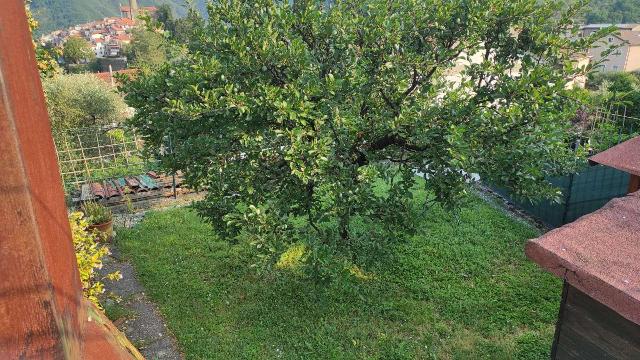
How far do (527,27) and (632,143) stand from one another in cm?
186

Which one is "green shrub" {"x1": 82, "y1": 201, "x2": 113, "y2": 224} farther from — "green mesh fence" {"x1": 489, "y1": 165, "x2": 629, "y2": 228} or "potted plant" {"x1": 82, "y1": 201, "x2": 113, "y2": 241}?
"green mesh fence" {"x1": 489, "y1": 165, "x2": 629, "y2": 228}

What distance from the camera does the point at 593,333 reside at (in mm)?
2977

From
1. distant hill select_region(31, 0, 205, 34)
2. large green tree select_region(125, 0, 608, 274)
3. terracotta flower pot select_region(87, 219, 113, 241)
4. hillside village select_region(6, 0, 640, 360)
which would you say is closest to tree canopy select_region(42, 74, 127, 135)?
terracotta flower pot select_region(87, 219, 113, 241)

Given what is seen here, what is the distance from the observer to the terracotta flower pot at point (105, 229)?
8430 millimetres

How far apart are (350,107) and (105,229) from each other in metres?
6.11

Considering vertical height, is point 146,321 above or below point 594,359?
below

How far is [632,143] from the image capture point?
5148mm

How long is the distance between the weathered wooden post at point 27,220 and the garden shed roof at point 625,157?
526 centimetres

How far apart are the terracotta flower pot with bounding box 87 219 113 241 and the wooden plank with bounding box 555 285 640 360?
25.5 ft

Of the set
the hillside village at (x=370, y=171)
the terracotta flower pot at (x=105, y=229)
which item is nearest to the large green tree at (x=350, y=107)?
the hillside village at (x=370, y=171)

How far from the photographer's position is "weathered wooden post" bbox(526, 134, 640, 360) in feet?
7.54

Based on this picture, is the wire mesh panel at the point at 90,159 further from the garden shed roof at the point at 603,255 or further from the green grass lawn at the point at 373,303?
the garden shed roof at the point at 603,255

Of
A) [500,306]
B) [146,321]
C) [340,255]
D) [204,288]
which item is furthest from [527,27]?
[146,321]

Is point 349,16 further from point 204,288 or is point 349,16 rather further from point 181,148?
point 204,288
